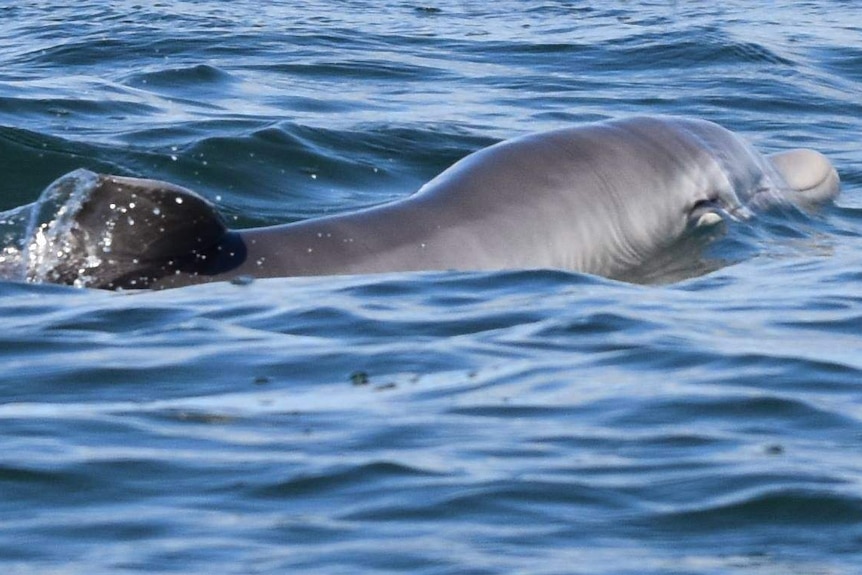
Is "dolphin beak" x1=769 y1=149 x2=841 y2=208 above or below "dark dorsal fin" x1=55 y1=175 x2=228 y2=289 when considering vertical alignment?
below

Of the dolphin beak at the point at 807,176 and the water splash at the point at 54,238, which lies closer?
the water splash at the point at 54,238

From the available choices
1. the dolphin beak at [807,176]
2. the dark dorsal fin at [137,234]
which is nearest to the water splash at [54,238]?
the dark dorsal fin at [137,234]

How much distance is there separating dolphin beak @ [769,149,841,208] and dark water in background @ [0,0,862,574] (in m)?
0.14

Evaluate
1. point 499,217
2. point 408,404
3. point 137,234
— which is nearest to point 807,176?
point 499,217

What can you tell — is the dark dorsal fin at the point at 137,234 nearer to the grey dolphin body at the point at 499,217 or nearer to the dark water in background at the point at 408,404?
the grey dolphin body at the point at 499,217

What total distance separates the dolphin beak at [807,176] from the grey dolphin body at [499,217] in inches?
4.9

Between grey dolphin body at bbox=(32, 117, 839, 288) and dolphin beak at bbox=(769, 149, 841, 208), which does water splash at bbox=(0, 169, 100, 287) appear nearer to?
grey dolphin body at bbox=(32, 117, 839, 288)

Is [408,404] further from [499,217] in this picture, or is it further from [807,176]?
[807,176]

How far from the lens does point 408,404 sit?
5.55 m

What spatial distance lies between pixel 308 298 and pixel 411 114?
6.46 meters

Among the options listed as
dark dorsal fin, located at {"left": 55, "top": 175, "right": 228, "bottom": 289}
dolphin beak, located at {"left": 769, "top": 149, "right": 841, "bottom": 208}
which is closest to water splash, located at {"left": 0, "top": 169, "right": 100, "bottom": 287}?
dark dorsal fin, located at {"left": 55, "top": 175, "right": 228, "bottom": 289}

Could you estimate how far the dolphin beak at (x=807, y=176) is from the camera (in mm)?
9906

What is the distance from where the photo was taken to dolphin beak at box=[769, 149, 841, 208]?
32.5 ft

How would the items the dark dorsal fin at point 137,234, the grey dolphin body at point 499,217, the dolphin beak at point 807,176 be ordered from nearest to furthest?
the dark dorsal fin at point 137,234, the grey dolphin body at point 499,217, the dolphin beak at point 807,176
